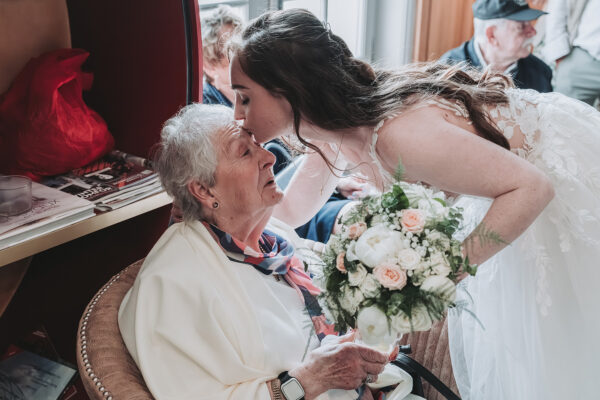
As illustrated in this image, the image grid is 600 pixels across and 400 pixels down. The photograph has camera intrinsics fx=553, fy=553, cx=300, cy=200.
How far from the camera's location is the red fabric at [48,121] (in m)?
1.44

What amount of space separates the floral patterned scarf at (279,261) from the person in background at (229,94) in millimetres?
635

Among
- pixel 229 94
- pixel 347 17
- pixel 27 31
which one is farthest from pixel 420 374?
pixel 347 17

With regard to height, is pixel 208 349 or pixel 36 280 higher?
pixel 208 349

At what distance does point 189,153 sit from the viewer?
1.41m

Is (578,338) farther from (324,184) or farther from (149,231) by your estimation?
(149,231)

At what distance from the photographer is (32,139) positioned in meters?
1.44

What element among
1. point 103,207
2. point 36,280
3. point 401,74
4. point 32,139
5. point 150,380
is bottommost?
point 36,280

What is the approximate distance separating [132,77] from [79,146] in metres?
0.27

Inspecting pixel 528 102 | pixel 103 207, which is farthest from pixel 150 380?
pixel 528 102

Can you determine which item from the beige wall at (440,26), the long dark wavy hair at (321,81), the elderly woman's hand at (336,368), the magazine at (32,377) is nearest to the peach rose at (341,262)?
the elderly woman's hand at (336,368)

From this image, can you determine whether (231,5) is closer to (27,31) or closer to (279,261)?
(27,31)

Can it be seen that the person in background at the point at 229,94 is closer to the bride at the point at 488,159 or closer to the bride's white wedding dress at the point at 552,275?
the bride at the point at 488,159

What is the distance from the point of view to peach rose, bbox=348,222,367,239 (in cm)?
113

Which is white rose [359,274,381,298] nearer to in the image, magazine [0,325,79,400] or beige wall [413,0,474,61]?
magazine [0,325,79,400]
